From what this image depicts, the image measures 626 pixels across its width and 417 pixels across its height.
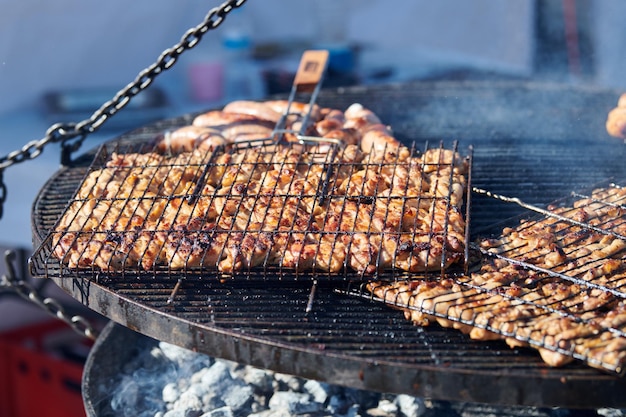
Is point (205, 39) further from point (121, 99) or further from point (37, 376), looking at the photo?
point (121, 99)

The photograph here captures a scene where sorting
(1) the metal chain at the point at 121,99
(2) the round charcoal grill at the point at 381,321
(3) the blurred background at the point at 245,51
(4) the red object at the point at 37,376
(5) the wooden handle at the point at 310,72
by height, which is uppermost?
(3) the blurred background at the point at 245,51

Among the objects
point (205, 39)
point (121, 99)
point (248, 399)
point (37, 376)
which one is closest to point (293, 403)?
point (248, 399)

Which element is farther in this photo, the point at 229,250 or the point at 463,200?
the point at 463,200

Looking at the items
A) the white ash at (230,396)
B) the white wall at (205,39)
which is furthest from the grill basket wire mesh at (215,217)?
the white wall at (205,39)

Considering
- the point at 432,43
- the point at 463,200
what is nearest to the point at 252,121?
the point at 463,200

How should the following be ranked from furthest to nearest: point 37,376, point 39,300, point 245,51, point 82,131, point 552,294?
1. point 245,51
2. point 37,376
3. point 82,131
4. point 39,300
5. point 552,294

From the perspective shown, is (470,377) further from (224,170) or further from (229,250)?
(224,170)

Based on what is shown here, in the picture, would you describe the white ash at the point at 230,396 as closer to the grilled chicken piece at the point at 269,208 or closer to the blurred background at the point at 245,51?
the grilled chicken piece at the point at 269,208
